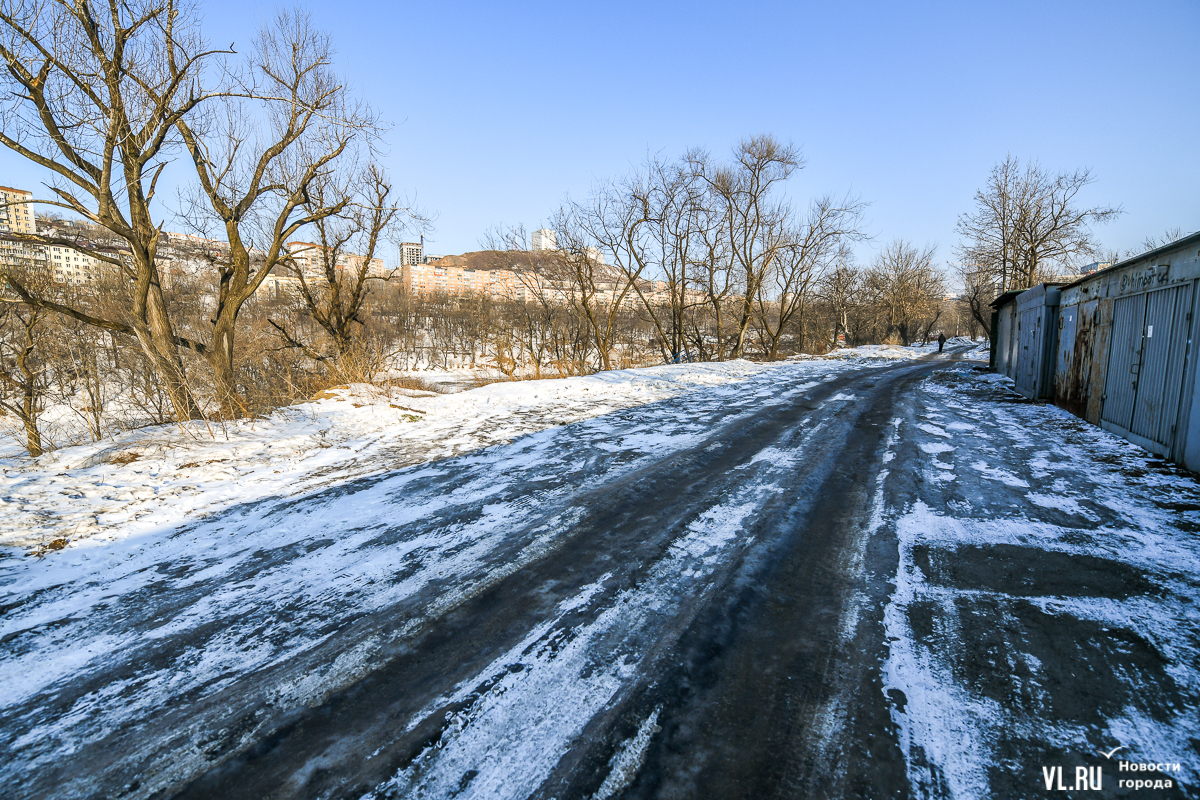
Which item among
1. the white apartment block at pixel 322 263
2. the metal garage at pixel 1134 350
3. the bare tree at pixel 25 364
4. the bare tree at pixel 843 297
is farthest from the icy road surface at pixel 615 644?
the bare tree at pixel 843 297

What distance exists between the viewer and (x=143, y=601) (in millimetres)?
3125

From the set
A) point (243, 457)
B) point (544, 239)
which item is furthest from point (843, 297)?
point (243, 457)

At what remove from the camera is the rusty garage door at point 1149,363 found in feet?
19.7

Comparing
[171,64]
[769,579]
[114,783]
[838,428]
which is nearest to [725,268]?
[838,428]

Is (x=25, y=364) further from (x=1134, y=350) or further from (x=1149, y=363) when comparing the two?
(x=1134, y=350)

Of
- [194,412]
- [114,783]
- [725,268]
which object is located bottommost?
[114,783]

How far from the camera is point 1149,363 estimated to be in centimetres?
672

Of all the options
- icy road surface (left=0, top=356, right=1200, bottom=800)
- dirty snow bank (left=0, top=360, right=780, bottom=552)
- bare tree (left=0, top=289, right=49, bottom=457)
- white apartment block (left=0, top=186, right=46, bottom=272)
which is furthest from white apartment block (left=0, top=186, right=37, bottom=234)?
icy road surface (left=0, top=356, right=1200, bottom=800)

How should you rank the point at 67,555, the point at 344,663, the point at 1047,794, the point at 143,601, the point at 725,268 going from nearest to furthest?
the point at 1047,794
the point at 344,663
the point at 143,601
the point at 67,555
the point at 725,268

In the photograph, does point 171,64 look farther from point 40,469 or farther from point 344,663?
point 344,663

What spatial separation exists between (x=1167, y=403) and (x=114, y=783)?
9.96 metres

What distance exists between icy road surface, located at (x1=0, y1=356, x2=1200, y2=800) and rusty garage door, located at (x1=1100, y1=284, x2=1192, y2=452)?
1880 mm

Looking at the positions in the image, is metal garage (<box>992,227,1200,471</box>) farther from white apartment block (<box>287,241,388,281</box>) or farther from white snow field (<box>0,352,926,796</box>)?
white apartment block (<box>287,241,388,281</box>)

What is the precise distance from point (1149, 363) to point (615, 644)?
343 inches
